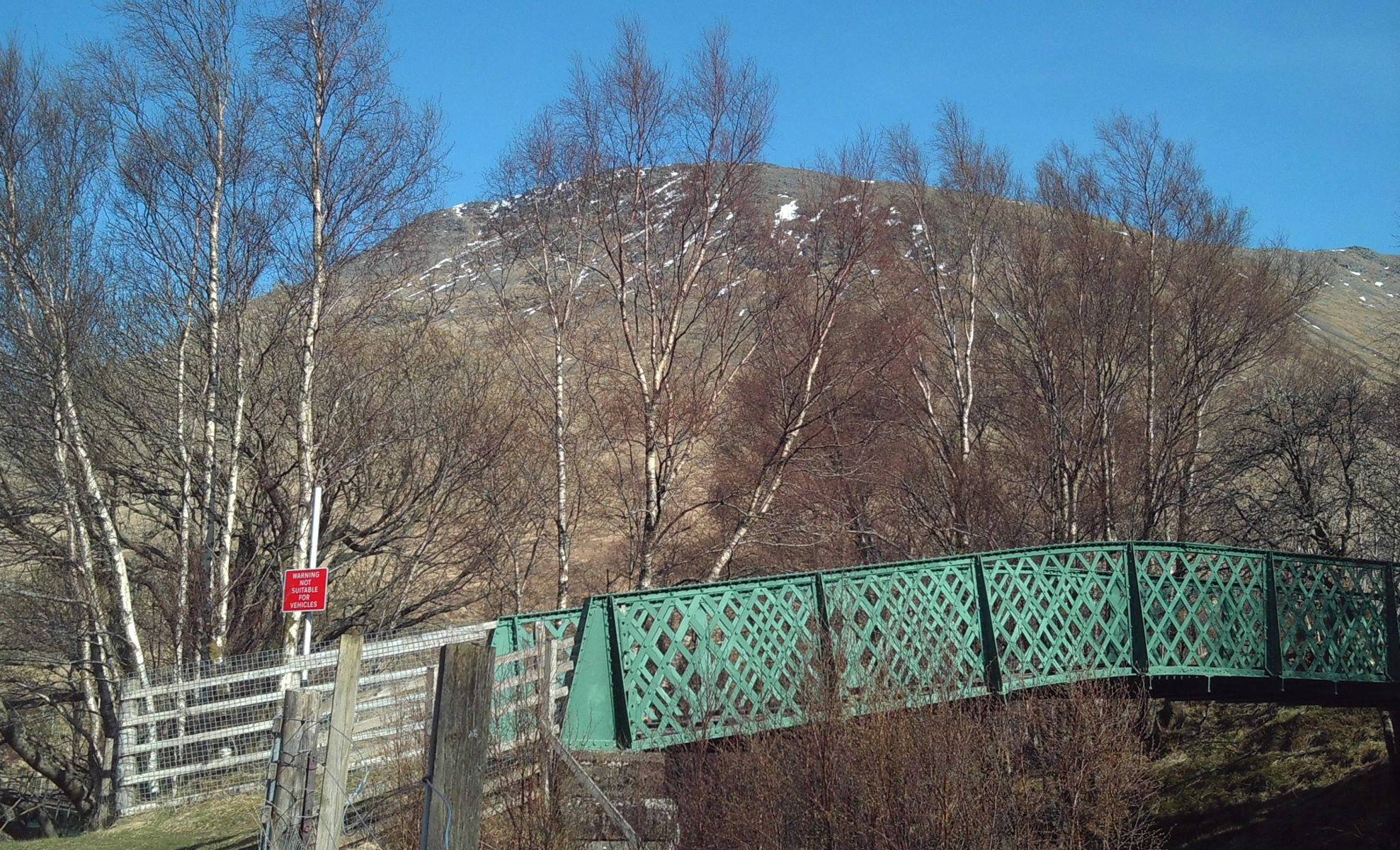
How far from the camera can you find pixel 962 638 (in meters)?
14.4

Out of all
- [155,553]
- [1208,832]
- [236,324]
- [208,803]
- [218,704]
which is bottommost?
[1208,832]

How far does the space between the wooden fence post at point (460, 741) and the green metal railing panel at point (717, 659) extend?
7.73 metres

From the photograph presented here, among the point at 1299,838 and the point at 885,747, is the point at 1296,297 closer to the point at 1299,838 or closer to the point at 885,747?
the point at 1299,838

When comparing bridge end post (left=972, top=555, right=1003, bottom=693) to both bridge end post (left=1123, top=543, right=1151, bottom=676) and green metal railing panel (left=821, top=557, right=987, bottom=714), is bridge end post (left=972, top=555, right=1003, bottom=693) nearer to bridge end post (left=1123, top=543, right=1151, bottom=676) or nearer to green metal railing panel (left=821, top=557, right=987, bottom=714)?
green metal railing panel (left=821, top=557, right=987, bottom=714)

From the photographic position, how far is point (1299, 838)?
2006 centimetres

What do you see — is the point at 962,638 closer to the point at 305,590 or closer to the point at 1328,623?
the point at 1328,623

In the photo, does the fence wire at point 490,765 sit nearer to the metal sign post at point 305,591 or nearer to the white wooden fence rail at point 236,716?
the white wooden fence rail at point 236,716

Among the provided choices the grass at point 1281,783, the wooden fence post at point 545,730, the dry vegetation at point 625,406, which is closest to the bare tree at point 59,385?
the dry vegetation at point 625,406

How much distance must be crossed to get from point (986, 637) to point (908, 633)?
1.26 metres

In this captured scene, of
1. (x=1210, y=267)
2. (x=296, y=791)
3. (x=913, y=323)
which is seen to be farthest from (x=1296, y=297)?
(x=296, y=791)

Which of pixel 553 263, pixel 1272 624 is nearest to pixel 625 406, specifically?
pixel 553 263

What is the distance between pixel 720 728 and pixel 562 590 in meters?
7.17

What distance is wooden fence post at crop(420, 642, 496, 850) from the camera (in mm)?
4250

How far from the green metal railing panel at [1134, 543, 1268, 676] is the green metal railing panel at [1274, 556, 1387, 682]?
36cm
